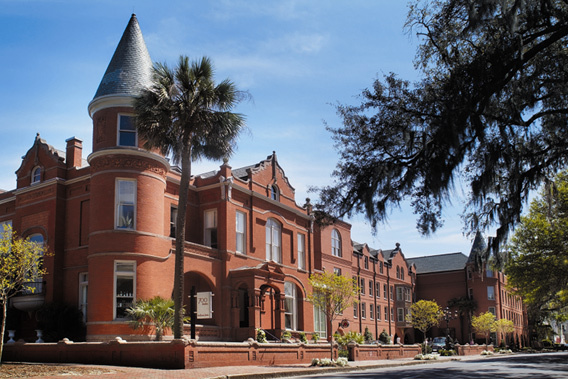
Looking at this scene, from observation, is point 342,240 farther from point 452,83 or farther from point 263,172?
point 452,83

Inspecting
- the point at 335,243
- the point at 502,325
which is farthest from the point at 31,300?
the point at 502,325

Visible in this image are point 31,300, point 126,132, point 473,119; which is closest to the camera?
point 473,119

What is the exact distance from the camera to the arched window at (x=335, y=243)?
5247 cm

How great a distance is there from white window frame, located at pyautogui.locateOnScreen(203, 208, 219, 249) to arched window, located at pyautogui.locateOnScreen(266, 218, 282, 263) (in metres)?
4.62

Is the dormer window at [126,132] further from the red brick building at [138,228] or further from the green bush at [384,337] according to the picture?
the green bush at [384,337]

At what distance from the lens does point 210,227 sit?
34.2 meters

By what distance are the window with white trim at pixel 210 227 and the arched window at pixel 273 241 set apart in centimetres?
463

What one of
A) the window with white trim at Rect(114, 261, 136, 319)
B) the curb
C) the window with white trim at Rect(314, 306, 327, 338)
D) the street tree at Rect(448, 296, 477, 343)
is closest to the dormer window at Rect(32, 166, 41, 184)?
the window with white trim at Rect(114, 261, 136, 319)

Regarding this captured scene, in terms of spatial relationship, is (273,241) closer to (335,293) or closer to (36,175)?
(335,293)

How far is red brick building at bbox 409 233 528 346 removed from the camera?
244 ft

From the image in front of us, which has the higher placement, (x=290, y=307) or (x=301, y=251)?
(x=301, y=251)

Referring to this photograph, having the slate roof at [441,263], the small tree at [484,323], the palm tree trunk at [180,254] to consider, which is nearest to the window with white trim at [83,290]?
the palm tree trunk at [180,254]

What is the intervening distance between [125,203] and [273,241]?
514 inches

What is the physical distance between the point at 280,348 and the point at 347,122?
570 inches
